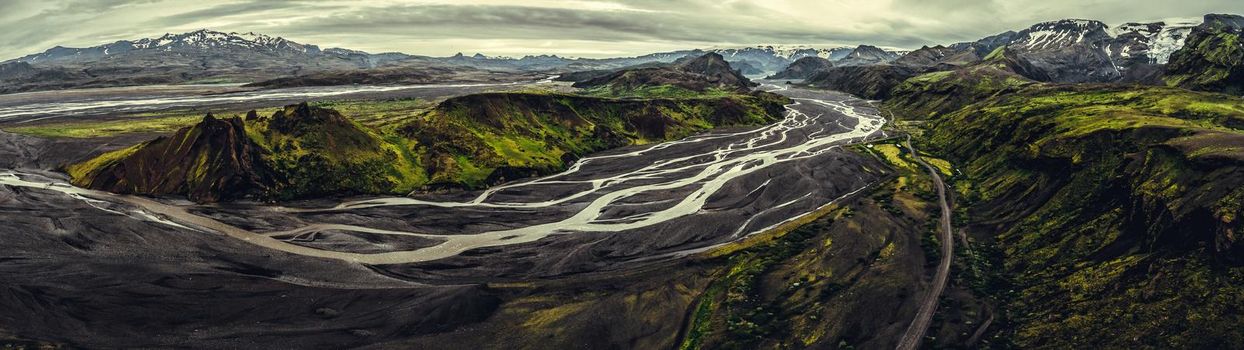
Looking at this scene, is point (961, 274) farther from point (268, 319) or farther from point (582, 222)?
point (268, 319)

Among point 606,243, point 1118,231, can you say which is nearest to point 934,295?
point 1118,231

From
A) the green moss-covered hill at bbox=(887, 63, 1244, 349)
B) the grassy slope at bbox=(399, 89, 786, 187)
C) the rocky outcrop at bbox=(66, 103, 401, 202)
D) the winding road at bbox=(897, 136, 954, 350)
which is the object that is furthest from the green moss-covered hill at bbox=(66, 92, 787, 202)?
the green moss-covered hill at bbox=(887, 63, 1244, 349)

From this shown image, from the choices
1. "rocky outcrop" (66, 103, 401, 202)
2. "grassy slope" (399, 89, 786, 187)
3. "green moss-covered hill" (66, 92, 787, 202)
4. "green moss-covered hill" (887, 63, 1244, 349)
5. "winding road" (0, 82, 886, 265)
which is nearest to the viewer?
"green moss-covered hill" (887, 63, 1244, 349)

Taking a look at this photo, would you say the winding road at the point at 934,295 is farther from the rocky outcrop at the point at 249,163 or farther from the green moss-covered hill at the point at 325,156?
the rocky outcrop at the point at 249,163

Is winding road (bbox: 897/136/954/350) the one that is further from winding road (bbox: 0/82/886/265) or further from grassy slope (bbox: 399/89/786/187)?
grassy slope (bbox: 399/89/786/187)

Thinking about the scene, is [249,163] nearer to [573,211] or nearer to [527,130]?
[573,211]

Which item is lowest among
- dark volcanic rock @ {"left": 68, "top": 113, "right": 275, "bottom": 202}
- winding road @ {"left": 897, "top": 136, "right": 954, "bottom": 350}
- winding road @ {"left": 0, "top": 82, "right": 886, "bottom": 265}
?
winding road @ {"left": 897, "top": 136, "right": 954, "bottom": 350}

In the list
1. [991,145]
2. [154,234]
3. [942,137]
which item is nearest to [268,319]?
[154,234]

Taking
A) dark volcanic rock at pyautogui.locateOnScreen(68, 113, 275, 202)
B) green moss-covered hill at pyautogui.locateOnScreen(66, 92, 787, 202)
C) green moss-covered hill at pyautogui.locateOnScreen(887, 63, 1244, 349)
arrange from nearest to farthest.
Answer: green moss-covered hill at pyautogui.locateOnScreen(887, 63, 1244, 349)
dark volcanic rock at pyautogui.locateOnScreen(68, 113, 275, 202)
green moss-covered hill at pyautogui.locateOnScreen(66, 92, 787, 202)
